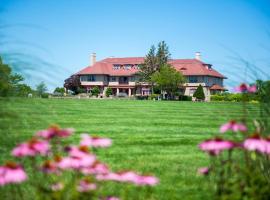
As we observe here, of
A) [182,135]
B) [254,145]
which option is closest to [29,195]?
[254,145]

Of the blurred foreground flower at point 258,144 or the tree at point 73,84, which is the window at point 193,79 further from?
the blurred foreground flower at point 258,144

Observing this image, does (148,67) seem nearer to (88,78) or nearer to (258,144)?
(88,78)

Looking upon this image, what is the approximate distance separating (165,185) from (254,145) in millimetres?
3454

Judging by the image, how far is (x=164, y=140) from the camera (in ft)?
37.0

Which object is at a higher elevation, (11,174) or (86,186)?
(11,174)

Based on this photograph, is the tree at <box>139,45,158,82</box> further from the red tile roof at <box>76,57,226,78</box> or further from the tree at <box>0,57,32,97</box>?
the tree at <box>0,57,32,97</box>

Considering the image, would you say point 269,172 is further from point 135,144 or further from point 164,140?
point 164,140

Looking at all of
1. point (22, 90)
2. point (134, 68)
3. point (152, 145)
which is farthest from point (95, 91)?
point (22, 90)

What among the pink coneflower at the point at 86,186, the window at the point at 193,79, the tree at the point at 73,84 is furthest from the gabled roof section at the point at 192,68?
the pink coneflower at the point at 86,186

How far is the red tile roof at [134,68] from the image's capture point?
83912 mm

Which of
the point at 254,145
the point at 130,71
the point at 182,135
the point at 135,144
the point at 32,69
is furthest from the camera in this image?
the point at 130,71

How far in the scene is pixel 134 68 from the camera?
3558 inches

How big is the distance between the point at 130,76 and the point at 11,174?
86.7 meters

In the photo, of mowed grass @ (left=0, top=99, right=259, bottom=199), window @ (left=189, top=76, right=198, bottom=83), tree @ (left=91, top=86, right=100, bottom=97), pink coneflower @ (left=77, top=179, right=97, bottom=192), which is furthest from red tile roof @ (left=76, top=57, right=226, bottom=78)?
pink coneflower @ (left=77, top=179, right=97, bottom=192)
